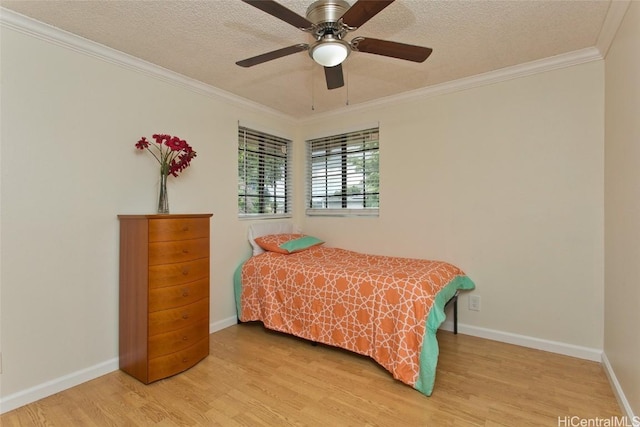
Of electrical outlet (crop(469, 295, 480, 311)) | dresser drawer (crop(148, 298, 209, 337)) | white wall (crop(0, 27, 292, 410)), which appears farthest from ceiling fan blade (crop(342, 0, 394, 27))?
electrical outlet (crop(469, 295, 480, 311))

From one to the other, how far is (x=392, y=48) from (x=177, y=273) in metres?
2.02

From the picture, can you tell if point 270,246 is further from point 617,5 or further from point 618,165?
point 617,5

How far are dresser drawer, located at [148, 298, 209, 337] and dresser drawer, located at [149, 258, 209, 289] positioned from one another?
189 millimetres

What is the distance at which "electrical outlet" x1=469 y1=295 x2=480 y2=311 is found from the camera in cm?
280

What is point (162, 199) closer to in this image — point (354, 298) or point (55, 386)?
point (55, 386)

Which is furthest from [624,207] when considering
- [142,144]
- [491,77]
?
[142,144]

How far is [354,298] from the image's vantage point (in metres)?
2.34

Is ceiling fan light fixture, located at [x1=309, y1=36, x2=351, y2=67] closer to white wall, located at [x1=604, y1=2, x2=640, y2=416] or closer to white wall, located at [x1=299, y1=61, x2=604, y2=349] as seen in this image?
white wall, located at [x1=604, y1=2, x2=640, y2=416]

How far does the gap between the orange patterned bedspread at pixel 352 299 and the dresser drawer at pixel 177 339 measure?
628 mm

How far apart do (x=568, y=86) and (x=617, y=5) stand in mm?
750

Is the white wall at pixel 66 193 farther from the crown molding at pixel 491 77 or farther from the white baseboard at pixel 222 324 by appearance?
the crown molding at pixel 491 77

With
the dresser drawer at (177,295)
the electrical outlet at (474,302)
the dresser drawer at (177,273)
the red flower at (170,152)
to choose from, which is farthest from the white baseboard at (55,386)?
the electrical outlet at (474,302)

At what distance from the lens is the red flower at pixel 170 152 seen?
2348 millimetres

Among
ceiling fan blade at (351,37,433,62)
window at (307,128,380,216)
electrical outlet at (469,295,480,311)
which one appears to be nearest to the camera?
ceiling fan blade at (351,37,433,62)
